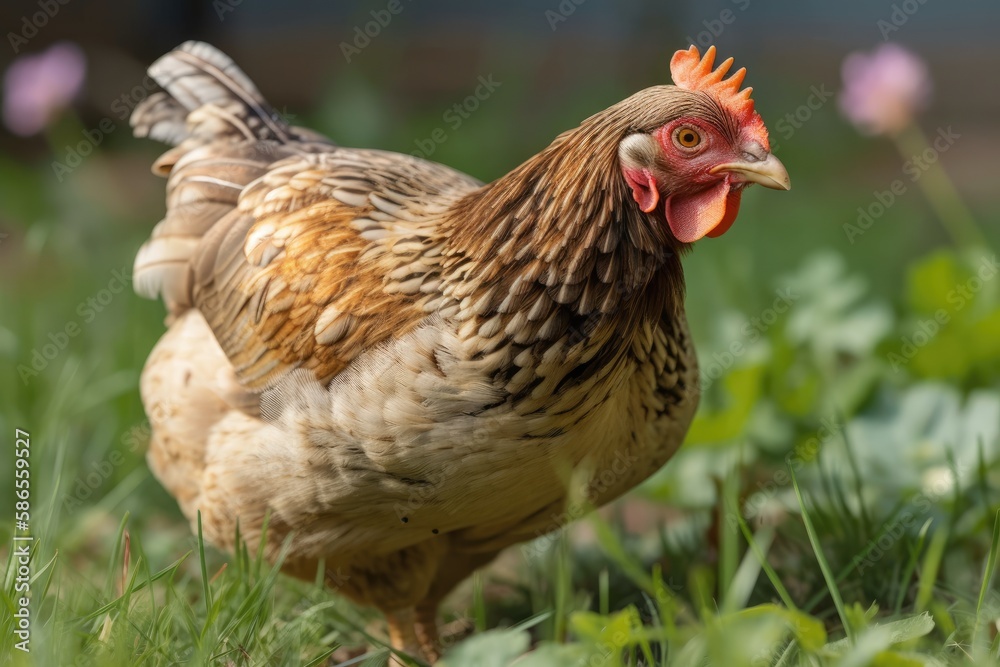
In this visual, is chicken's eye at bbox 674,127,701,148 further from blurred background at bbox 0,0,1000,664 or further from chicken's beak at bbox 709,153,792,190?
blurred background at bbox 0,0,1000,664

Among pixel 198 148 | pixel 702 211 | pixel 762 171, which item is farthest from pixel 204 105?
pixel 762 171

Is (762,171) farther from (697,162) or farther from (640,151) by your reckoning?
(640,151)

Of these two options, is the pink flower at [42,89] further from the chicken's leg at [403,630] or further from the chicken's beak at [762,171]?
the chicken's beak at [762,171]

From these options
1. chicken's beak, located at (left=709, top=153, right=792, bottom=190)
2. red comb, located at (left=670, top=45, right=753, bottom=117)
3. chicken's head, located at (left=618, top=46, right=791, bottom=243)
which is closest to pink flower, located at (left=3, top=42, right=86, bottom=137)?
red comb, located at (left=670, top=45, right=753, bottom=117)

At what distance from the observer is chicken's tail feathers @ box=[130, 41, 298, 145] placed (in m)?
3.30

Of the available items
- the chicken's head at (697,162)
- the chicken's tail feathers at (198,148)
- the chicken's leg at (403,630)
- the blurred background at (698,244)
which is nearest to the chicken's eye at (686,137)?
the chicken's head at (697,162)

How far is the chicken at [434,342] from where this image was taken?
7.55ft

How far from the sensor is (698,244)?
5.62m

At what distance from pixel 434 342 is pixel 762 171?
0.79 m

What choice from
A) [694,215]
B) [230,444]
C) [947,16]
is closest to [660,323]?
[694,215]

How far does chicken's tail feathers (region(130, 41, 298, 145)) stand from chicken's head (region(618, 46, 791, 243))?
1450mm

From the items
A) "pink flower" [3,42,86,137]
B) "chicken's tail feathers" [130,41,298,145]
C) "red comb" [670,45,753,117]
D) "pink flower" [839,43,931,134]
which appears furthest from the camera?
"pink flower" [3,42,86,137]

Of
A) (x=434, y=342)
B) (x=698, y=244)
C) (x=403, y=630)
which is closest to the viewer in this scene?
(x=434, y=342)

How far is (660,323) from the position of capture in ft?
8.43
